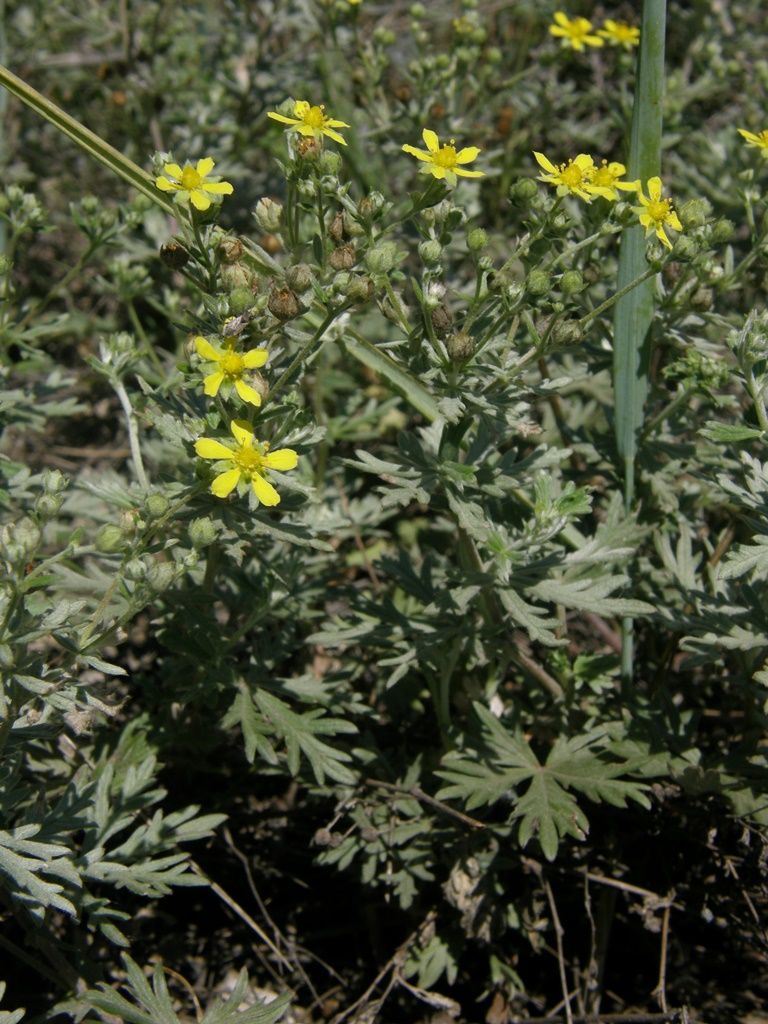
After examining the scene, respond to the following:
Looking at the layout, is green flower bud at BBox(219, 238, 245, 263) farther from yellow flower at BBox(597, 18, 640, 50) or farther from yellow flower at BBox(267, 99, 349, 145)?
yellow flower at BBox(597, 18, 640, 50)

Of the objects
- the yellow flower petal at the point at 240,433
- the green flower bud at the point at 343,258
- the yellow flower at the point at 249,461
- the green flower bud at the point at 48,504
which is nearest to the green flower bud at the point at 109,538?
the green flower bud at the point at 48,504

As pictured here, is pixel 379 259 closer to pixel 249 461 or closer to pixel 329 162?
pixel 329 162

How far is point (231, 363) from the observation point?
7.97 feet

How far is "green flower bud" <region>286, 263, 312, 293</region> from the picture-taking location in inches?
95.6

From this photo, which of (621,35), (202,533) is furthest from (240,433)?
(621,35)

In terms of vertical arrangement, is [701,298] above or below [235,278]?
below

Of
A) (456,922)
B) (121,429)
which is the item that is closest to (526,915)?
(456,922)

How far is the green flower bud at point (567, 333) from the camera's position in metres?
2.54

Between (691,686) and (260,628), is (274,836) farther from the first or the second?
(691,686)

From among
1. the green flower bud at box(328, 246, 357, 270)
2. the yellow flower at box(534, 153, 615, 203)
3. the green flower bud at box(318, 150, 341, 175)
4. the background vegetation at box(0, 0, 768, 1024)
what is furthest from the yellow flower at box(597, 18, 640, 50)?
the green flower bud at box(328, 246, 357, 270)

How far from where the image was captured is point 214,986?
11.0ft

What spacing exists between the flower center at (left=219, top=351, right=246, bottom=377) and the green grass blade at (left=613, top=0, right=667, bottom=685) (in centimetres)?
143

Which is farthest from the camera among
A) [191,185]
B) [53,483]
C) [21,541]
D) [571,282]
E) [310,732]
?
[310,732]

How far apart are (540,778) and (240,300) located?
182cm
